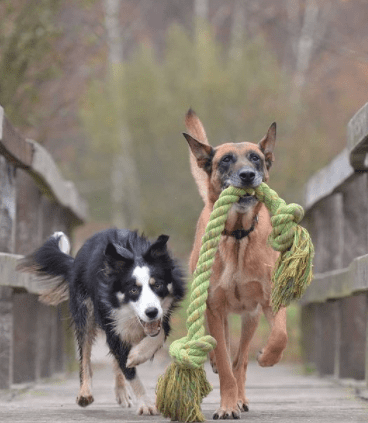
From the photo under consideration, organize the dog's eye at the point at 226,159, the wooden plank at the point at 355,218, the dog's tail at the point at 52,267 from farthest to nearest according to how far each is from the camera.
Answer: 1. the wooden plank at the point at 355,218
2. the dog's tail at the point at 52,267
3. the dog's eye at the point at 226,159

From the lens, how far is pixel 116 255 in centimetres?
514

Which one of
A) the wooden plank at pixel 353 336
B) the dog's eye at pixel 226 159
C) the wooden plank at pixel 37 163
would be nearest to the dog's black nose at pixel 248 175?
the dog's eye at pixel 226 159

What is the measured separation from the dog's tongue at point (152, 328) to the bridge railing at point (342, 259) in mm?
1297

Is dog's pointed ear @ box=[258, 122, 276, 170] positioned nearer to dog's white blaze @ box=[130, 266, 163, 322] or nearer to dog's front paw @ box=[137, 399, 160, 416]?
dog's white blaze @ box=[130, 266, 163, 322]

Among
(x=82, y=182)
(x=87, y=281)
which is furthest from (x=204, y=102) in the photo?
(x=87, y=281)

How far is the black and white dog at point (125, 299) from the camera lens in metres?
5.08

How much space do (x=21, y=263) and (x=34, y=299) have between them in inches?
58.1

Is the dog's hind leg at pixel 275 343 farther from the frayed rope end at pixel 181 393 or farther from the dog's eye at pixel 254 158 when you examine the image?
the dog's eye at pixel 254 158

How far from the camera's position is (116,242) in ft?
18.2

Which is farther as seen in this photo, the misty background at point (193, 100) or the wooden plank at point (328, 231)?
the misty background at point (193, 100)

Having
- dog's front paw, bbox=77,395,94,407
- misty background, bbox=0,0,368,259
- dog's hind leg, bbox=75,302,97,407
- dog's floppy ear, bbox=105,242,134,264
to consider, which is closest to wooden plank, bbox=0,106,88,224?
dog's floppy ear, bbox=105,242,134,264

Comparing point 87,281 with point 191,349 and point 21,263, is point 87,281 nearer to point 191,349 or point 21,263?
point 21,263

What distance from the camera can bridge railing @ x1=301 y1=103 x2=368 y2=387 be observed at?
241 inches

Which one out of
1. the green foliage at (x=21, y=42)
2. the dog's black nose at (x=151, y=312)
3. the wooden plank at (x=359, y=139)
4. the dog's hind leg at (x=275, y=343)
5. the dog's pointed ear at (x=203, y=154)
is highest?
the green foliage at (x=21, y=42)
